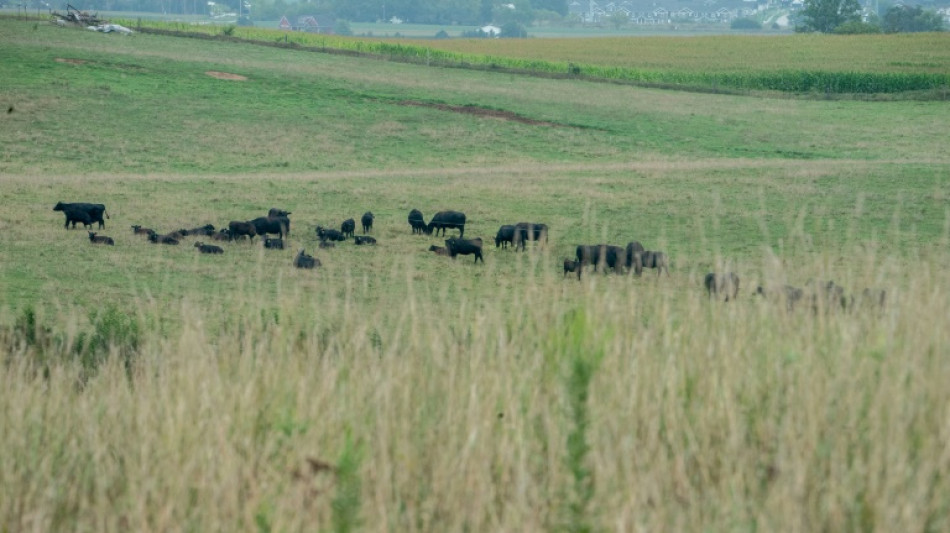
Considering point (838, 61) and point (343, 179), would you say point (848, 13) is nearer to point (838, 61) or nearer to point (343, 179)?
point (838, 61)

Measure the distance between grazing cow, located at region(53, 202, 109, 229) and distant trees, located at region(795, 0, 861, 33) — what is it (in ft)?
388

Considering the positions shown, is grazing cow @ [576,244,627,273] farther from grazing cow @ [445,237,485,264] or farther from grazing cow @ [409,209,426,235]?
grazing cow @ [409,209,426,235]

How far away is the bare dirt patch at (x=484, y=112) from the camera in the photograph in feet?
172

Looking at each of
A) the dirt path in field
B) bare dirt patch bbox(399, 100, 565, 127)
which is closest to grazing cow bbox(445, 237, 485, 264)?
the dirt path in field

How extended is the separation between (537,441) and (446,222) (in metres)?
22.6

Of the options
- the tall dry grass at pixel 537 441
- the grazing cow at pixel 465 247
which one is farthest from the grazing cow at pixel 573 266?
the tall dry grass at pixel 537 441

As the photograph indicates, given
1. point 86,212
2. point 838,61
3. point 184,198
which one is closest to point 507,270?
point 86,212

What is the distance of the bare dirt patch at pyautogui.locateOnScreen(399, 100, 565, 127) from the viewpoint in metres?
52.4

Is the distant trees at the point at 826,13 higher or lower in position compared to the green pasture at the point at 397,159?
higher

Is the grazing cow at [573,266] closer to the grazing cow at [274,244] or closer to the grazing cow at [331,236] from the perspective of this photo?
the grazing cow at [331,236]

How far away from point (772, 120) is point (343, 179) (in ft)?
85.4

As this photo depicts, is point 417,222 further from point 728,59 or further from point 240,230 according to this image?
point 728,59

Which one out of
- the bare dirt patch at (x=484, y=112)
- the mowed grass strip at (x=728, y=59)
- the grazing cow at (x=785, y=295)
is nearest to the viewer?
the grazing cow at (x=785, y=295)

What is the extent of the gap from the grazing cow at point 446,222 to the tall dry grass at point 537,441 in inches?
821
